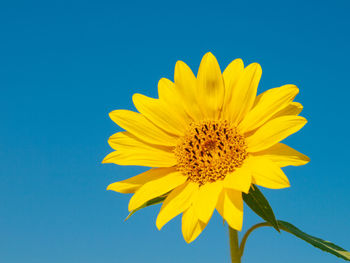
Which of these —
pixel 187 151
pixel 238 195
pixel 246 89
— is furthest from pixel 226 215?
pixel 246 89

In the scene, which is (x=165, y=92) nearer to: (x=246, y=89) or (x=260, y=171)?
(x=246, y=89)

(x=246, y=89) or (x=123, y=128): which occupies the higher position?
(x=123, y=128)

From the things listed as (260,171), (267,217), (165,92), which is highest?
(165,92)

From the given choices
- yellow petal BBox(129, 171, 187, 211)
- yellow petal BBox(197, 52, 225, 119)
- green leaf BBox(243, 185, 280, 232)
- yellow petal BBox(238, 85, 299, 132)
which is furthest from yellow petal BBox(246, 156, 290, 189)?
yellow petal BBox(197, 52, 225, 119)

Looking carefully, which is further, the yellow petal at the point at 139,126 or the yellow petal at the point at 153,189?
the yellow petal at the point at 139,126

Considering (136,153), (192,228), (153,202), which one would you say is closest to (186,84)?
(136,153)

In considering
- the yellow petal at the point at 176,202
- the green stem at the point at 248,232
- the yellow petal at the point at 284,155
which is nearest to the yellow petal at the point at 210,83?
the yellow petal at the point at 284,155

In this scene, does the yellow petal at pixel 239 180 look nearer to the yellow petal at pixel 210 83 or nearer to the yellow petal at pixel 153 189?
the yellow petal at pixel 153 189
